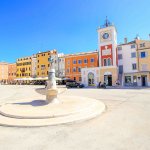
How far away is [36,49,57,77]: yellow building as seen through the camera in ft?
192

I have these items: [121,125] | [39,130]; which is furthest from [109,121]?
[39,130]

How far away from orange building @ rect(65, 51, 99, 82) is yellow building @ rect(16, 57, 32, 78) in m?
24.7

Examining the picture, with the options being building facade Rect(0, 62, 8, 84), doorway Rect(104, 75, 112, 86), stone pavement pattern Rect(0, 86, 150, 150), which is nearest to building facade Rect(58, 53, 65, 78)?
doorway Rect(104, 75, 112, 86)

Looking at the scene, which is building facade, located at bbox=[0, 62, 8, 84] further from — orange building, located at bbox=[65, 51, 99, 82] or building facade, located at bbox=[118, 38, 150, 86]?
building facade, located at bbox=[118, 38, 150, 86]

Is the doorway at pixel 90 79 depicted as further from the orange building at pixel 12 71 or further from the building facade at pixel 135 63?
the orange building at pixel 12 71

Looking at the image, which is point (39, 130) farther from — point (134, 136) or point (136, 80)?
point (136, 80)

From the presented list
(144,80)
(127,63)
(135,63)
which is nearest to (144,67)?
(135,63)

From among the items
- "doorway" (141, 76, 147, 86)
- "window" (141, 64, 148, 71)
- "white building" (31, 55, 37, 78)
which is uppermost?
"white building" (31, 55, 37, 78)

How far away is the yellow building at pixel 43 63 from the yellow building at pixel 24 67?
20.5 ft

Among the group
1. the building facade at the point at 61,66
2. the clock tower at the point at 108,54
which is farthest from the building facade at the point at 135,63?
the building facade at the point at 61,66

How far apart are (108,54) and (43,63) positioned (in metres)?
32.0

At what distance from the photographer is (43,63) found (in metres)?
60.1

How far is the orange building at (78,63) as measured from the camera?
1702 inches

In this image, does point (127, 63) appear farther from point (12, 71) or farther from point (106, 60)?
point (12, 71)
